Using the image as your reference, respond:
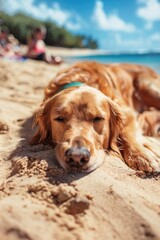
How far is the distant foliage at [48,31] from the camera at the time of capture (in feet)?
141

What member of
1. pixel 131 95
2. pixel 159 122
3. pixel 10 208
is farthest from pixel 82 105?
pixel 131 95

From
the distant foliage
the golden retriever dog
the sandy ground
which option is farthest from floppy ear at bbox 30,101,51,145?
the distant foliage

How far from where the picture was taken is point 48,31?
156 feet

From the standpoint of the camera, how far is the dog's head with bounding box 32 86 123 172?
2310mm

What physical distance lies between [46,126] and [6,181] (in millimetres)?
977

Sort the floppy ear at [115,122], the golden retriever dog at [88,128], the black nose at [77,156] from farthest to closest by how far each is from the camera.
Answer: the floppy ear at [115,122] → the golden retriever dog at [88,128] → the black nose at [77,156]

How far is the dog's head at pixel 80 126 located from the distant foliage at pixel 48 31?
40059 millimetres

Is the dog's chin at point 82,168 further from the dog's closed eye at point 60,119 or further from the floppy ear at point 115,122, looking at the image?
the floppy ear at point 115,122

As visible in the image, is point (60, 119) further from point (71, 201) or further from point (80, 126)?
point (71, 201)

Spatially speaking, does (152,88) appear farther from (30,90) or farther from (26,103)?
(30,90)

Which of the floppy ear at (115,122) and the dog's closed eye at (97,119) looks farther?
the floppy ear at (115,122)

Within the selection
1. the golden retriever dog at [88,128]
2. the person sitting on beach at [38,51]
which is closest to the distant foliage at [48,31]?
the person sitting on beach at [38,51]

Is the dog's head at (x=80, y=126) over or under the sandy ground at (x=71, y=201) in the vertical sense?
over

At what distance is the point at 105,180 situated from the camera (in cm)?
219
